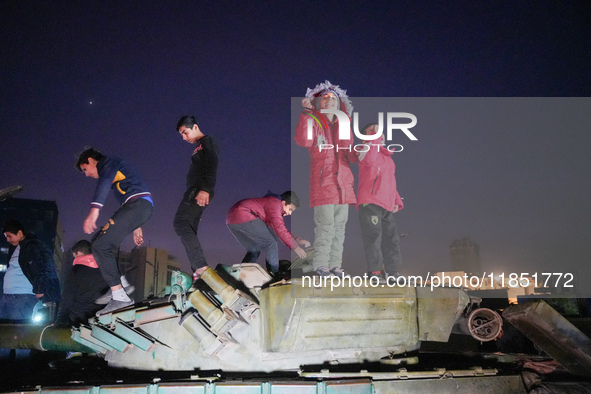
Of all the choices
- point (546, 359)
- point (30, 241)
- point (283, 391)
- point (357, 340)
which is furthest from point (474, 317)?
point (30, 241)

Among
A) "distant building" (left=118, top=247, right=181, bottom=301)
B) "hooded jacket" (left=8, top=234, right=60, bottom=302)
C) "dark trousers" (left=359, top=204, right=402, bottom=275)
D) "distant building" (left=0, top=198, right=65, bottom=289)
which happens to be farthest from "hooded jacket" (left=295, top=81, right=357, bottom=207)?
"distant building" (left=0, top=198, right=65, bottom=289)

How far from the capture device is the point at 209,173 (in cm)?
491

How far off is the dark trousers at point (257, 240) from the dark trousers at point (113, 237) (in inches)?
50.7

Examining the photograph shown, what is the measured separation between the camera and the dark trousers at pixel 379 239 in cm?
564

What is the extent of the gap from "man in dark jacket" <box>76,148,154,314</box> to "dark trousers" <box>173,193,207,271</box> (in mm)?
383

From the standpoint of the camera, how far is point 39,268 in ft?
21.2

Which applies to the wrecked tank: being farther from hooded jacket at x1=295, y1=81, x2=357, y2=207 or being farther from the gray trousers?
hooded jacket at x1=295, y1=81, x2=357, y2=207

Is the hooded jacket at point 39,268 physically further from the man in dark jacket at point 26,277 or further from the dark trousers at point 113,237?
the dark trousers at point 113,237

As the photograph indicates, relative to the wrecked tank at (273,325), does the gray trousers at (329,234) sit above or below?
above

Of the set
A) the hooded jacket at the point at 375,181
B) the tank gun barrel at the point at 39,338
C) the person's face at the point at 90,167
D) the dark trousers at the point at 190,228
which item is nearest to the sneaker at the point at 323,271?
the dark trousers at the point at 190,228

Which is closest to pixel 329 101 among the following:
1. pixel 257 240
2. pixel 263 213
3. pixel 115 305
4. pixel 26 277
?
pixel 263 213

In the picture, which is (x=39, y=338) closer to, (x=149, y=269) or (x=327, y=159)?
(x=327, y=159)

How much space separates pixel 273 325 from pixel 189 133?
2.87m

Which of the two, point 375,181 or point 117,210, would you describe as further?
point 375,181
